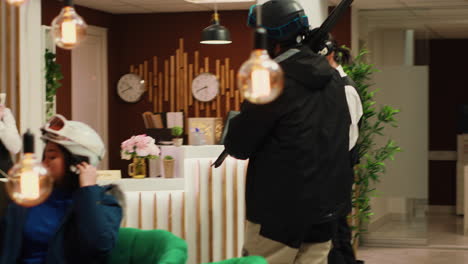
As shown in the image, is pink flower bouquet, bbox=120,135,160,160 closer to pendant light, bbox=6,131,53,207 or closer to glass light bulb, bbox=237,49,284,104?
pendant light, bbox=6,131,53,207

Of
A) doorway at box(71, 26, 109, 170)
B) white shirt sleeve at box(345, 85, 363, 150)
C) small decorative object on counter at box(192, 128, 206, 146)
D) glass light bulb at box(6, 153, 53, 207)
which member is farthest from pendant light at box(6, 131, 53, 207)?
doorway at box(71, 26, 109, 170)

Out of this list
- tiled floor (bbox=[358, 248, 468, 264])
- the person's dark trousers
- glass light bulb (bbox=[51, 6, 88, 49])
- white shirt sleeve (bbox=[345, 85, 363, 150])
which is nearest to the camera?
glass light bulb (bbox=[51, 6, 88, 49])

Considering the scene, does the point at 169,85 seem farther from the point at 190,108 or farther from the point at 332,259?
the point at 332,259

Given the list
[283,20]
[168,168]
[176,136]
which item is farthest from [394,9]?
[283,20]

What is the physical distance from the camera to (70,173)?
2689 mm

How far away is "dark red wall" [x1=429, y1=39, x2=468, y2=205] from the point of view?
11719 mm

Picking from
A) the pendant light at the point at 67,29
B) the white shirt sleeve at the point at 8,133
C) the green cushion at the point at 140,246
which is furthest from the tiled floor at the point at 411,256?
the pendant light at the point at 67,29

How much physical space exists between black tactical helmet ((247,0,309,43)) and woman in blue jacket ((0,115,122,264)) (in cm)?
74

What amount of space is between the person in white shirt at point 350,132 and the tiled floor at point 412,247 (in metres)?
2.28

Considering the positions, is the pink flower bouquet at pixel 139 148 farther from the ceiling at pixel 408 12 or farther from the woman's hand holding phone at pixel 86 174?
the ceiling at pixel 408 12

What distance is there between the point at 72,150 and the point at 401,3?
6.24m

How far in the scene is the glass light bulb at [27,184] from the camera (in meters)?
1.62

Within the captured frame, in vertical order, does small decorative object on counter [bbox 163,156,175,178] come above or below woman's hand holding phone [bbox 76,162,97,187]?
below

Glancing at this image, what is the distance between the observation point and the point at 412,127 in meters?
8.30
